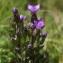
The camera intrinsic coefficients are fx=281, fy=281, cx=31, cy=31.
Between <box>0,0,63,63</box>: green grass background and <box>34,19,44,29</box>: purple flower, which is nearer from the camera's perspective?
<box>34,19,44,29</box>: purple flower

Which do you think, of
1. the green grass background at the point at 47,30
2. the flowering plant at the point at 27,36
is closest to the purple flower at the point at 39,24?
the flowering plant at the point at 27,36

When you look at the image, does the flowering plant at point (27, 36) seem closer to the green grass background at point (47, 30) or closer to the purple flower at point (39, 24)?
the purple flower at point (39, 24)

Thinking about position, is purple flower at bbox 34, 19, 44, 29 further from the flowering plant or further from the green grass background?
the green grass background

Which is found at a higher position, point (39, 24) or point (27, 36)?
point (39, 24)

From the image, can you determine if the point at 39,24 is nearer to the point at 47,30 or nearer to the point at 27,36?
the point at 27,36

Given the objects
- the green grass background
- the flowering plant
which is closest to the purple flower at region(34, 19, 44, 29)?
the flowering plant

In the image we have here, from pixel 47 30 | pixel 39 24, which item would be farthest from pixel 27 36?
pixel 47 30

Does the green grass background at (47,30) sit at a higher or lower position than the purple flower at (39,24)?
lower

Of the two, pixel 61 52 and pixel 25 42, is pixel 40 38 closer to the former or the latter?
pixel 25 42

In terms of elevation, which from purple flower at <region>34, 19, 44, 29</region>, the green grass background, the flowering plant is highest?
purple flower at <region>34, 19, 44, 29</region>
